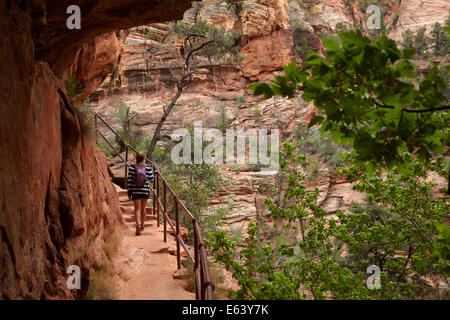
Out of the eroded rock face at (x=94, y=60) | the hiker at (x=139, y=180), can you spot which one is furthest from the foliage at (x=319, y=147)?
the hiker at (x=139, y=180)

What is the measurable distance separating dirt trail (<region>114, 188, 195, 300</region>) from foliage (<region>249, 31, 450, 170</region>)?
138 inches

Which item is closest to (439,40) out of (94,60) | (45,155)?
(94,60)

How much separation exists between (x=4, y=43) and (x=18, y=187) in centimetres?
115

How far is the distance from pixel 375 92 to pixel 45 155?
3.20 m

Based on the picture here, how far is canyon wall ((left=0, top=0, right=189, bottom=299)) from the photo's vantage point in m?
3.06

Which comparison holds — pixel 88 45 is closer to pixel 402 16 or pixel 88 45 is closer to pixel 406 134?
pixel 406 134

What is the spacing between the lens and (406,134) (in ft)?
6.72

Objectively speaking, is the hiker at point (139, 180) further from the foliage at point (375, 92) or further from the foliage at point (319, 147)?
the foliage at point (319, 147)

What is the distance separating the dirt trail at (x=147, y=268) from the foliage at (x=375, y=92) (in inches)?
138

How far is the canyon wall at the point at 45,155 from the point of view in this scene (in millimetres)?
3064

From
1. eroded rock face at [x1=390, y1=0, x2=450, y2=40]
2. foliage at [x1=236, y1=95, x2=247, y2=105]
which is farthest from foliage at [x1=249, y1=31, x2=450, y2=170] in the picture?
eroded rock face at [x1=390, y1=0, x2=450, y2=40]

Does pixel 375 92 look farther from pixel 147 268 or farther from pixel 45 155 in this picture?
pixel 147 268

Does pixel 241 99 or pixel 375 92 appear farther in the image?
pixel 241 99

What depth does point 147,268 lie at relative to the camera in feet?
20.2
